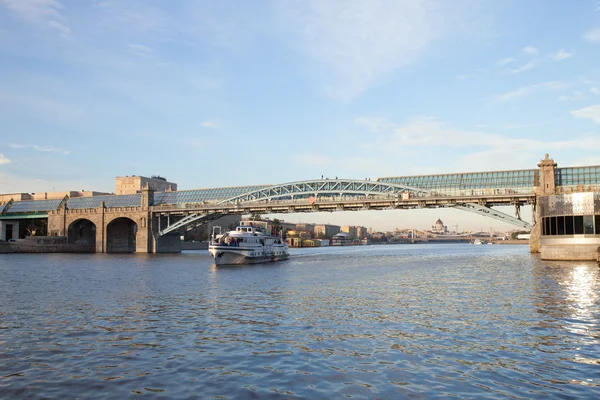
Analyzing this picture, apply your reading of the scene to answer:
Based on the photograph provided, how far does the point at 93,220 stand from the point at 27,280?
6627 cm

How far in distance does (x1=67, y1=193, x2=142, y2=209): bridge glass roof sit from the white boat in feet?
157

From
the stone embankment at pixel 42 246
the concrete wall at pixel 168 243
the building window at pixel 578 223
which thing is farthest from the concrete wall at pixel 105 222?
the building window at pixel 578 223

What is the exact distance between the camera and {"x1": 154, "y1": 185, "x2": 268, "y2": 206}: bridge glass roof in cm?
10005

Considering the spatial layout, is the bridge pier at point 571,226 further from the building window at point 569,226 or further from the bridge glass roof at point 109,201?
the bridge glass roof at point 109,201

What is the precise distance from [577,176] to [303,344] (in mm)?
62006

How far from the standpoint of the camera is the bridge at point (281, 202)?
6856cm

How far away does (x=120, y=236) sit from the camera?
10581 cm

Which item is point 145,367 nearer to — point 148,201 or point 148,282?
point 148,282

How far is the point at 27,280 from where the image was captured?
120 feet

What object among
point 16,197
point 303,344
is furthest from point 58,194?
point 303,344

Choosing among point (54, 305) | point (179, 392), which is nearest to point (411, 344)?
point (179, 392)

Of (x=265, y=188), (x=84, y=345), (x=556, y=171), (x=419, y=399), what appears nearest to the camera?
(x=419, y=399)

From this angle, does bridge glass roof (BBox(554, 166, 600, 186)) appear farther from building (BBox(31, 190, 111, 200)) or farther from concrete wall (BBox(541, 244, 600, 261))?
building (BBox(31, 190, 111, 200))

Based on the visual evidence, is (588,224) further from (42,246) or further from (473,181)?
(42,246)
